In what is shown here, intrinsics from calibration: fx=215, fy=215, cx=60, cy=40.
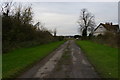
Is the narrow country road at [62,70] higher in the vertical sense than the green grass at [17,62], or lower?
lower

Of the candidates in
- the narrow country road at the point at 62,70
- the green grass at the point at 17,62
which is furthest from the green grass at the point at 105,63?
the green grass at the point at 17,62

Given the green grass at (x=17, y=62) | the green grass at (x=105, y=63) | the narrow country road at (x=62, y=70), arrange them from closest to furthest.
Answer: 1. the narrow country road at (x=62, y=70)
2. the green grass at (x=105, y=63)
3. the green grass at (x=17, y=62)

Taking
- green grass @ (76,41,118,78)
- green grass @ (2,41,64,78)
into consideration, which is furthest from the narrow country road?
green grass @ (2,41,64,78)

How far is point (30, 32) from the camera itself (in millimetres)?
40375

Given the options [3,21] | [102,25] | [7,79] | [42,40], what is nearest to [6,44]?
[3,21]

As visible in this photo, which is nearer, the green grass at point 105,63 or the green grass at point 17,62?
the green grass at point 105,63

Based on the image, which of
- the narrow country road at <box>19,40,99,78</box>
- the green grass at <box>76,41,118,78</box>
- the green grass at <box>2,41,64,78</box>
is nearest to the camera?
the narrow country road at <box>19,40,99,78</box>

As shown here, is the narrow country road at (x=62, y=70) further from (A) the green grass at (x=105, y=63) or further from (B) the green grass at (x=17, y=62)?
(B) the green grass at (x=17, y=62)

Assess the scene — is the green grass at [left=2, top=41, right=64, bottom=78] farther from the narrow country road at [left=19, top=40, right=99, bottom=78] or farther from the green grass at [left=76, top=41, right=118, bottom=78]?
the green grass at [left=76, top=41, right=118, bottom=78]

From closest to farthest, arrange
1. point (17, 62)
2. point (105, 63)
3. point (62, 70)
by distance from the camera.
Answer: point (62, 70) → point (105, 63) → point (17, 62)

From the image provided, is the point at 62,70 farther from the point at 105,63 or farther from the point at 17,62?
the point at 17,62

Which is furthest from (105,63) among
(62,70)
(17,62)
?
(17,62)

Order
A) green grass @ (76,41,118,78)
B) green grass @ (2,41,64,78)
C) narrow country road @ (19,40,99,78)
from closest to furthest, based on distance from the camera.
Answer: narrow country road @ (19,40,99,78) < green grass @ (76,41,118,78) < green grass @ (2,41,64,78)

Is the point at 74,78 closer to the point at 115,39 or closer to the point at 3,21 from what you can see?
the point at 3,21
